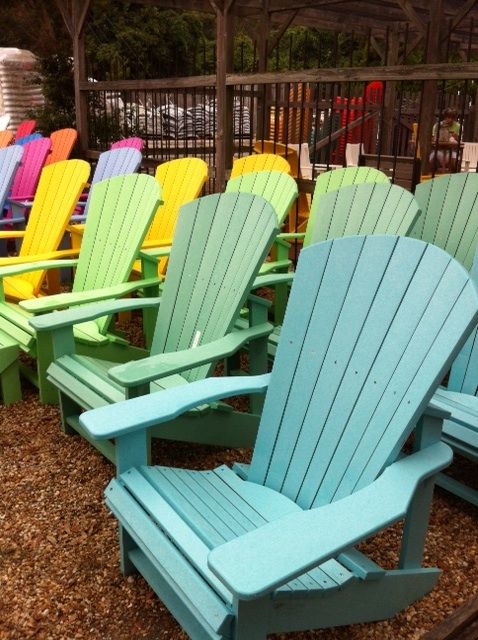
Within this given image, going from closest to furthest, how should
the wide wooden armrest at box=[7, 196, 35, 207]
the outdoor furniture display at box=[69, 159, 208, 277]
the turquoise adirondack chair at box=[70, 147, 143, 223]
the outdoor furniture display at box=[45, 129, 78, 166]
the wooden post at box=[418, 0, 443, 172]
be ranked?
the outdoor furniture display at box=[69, 159, 208, 277]
the turquoise adirondack chair at box=[70, 147, 143, 223]
the wide wooden armrest at box=[7, 196, 35, 207]
the wooden post at box=[418, 0, 443, 172]
the outdoor furniture display at box=[45, 129, 78, 166]

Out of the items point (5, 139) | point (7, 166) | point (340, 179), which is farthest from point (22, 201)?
point (340, 179)

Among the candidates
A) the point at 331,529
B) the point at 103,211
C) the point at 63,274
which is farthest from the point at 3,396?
the point at 331,529

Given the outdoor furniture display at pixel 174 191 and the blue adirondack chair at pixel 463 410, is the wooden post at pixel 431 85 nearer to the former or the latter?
the outdoor furniture display at pixel 174 191

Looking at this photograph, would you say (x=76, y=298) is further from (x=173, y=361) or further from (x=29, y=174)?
(x=29, y=174)

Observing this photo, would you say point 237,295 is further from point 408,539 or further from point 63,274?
point 63,274

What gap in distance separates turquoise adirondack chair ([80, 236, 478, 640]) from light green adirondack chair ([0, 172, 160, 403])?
3.97ft

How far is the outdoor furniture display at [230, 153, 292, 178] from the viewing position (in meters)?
4.34

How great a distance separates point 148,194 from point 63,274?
1.78 metres

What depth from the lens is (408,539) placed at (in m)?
1.64

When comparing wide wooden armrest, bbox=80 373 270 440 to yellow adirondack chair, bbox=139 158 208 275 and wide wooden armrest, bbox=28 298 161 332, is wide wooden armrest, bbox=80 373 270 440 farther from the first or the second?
yellow adirondack chair, bbox=139 158 208 275

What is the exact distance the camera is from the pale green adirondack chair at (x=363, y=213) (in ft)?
9.15

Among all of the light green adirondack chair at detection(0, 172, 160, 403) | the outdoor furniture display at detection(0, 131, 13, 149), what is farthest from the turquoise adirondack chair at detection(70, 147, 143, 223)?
the outdoor furniture display at detection(0, 131, 13, 149)

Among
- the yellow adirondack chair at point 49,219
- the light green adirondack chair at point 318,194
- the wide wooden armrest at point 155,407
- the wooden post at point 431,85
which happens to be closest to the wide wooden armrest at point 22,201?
the yellow adirondack chair at point 49,219

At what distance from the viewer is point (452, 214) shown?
2.97 m
